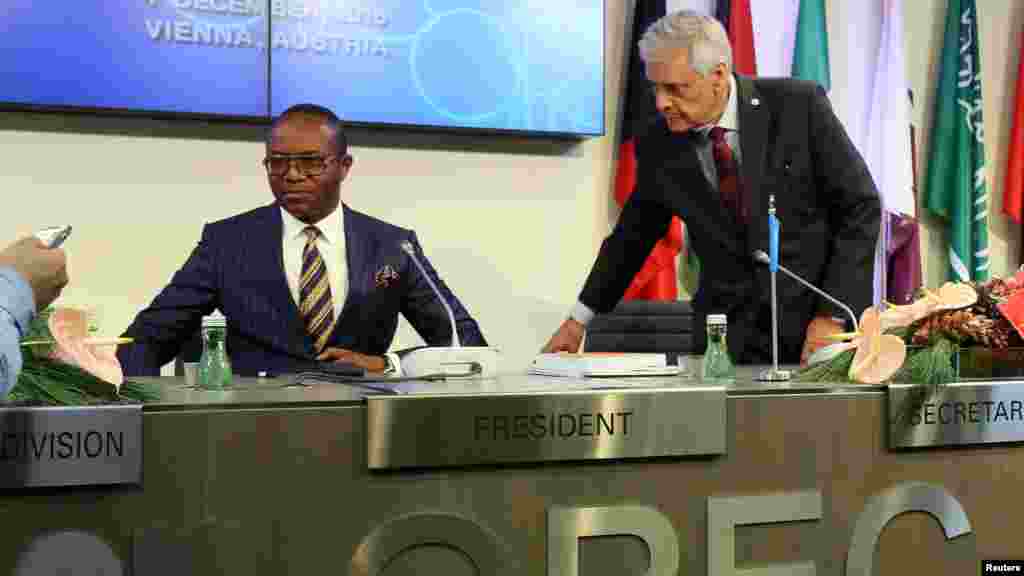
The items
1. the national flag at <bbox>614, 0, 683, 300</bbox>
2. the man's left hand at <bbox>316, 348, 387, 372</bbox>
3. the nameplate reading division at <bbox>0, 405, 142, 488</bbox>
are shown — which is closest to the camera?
the nameplate reading division at <bbox>0, 405, 142, 488</bbox>

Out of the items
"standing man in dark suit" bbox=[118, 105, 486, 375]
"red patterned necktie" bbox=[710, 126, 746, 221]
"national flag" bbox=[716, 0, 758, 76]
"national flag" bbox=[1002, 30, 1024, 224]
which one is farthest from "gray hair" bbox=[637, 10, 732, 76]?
"national flag" bbox=[1002, 30, 1024, 224]

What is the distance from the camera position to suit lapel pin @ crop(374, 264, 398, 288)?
121 inches

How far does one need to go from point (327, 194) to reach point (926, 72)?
281 cm

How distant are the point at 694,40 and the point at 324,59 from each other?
1.29 metres

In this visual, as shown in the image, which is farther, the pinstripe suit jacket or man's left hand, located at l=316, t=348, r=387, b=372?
the pinstripe suit jacket

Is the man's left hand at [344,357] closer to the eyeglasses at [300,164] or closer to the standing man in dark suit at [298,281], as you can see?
the standing man in dark suit at [298,281]

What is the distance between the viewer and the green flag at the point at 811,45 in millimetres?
4473

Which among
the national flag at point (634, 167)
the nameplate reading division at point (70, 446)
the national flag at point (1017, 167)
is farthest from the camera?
the national flag at point (1017, 167)

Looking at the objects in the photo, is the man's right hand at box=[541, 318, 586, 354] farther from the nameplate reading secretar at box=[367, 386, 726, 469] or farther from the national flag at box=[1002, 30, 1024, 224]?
the national flag at box=[1002, 30, 1024, 224]

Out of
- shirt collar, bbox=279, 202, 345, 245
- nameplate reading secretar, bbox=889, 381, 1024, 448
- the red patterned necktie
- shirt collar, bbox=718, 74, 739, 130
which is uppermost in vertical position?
shirt collar, bbox=718, 74, 739, 130

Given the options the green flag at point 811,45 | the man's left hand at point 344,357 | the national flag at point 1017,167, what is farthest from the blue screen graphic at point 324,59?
the national flag at point 1017,167

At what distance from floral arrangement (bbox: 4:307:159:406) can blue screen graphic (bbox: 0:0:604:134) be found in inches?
88.2

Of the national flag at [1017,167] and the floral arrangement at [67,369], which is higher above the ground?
the national flag at [1017,167]

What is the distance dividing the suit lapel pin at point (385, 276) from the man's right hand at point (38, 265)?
1496 mm
